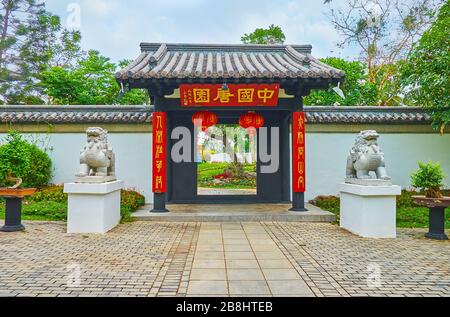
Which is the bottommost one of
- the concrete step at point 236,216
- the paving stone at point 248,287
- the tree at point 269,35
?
the paving stone at point 248,287

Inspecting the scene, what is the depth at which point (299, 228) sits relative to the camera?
722 cm

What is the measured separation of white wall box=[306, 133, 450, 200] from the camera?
1045 cm

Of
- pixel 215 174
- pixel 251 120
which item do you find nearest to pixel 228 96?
pixel 251 120

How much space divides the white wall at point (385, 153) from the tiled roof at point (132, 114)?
0.51 metres

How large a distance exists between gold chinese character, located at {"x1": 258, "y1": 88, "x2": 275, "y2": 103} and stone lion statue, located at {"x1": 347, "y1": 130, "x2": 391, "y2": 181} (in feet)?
7.54

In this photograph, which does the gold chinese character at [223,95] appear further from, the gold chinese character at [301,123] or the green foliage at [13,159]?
the green foliage at [13,159]

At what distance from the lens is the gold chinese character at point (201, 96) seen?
26.4 feet

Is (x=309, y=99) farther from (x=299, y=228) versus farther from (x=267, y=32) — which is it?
(x=299, y=228)

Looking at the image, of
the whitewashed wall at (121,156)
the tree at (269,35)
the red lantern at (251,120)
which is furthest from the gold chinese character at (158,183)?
the tree at (269,35)

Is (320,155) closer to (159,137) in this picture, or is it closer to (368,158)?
(368,158)

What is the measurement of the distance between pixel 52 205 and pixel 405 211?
8909 millimetres

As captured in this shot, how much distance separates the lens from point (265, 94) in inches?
320

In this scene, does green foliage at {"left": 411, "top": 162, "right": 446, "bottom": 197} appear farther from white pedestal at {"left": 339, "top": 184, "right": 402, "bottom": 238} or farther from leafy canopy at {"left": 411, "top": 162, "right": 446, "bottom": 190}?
white pedestal at {"left": 339, "top": 184, "right": 402, "bottom": 238}
